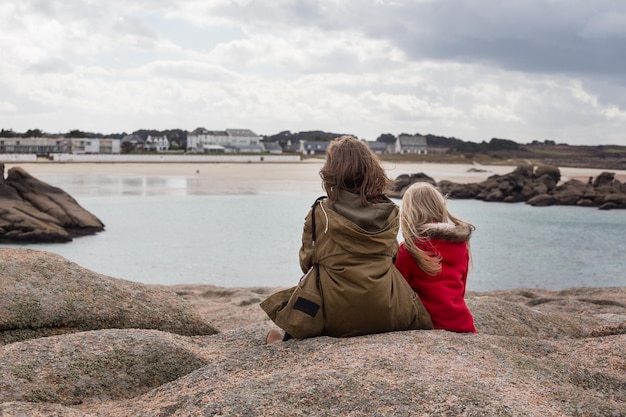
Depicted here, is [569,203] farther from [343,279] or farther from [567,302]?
[343,279]

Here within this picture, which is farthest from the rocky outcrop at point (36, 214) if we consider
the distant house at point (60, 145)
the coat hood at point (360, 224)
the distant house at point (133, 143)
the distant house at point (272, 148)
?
the distant house at point (133, 143)

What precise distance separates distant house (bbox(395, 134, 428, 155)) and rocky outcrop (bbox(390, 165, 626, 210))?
7577cm

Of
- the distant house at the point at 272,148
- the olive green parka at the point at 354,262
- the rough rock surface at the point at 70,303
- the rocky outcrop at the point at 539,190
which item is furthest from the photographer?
the distant house at the point at 272,148

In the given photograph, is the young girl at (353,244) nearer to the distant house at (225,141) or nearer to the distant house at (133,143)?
the distant house at (225,141)

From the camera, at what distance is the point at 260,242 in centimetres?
2280

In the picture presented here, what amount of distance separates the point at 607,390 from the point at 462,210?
33.5 meters

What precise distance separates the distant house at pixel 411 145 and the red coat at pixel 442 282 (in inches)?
4713

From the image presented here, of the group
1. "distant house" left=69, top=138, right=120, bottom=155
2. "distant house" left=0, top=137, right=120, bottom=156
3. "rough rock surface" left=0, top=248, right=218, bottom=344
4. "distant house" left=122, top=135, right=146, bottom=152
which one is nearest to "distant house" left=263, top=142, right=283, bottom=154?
"distant house" left=122, top=135, right=146, bottom=152

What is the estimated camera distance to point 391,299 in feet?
17.8

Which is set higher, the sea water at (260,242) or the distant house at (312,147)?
the distant house at (312,147)

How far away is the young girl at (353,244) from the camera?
17.3ft

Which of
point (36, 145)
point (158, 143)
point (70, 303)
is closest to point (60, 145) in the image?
point (36, 145)

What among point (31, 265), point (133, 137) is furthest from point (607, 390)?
point (133, 137)

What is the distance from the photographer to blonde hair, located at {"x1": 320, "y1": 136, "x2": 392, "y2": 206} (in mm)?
5355
